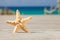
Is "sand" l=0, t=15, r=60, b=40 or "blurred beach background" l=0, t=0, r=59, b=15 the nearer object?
"sand" l=0, t=15, r=60, b=40

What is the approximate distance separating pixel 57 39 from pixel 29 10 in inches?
253

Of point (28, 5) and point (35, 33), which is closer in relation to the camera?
→ point (35, 33)

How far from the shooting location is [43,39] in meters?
0.96

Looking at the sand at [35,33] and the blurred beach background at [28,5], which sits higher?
the blurred beach background at [28,5]

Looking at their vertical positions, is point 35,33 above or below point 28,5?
below

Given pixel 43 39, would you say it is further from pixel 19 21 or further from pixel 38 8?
pixel 38 8

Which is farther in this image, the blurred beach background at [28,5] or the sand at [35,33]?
the blurred beach background at [28,5]

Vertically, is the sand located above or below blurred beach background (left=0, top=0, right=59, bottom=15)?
below
